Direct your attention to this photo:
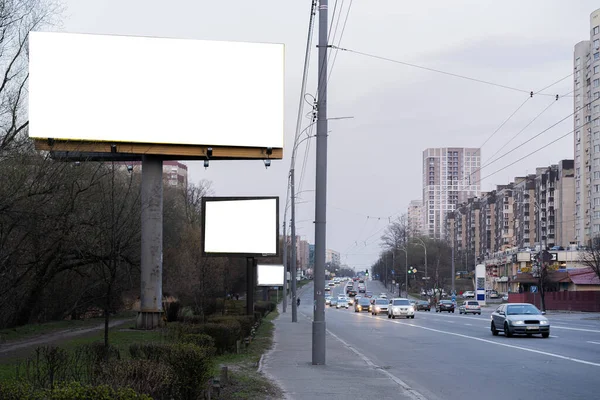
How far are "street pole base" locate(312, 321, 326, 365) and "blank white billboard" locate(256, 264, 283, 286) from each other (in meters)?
41.3

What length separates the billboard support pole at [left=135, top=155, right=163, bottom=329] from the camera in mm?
31578

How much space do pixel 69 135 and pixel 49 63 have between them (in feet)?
9.33

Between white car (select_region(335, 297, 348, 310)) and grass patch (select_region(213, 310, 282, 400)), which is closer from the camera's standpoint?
grass patch (select_region(213, 310, 282, 400))

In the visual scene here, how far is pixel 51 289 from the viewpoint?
36531 mm

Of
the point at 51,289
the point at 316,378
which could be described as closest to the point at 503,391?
the point at 316,378

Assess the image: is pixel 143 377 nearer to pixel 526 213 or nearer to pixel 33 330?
pixel 33 330

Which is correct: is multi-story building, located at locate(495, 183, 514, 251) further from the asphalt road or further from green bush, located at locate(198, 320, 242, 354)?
green bush, located at locate(198, 320, 242, 354)

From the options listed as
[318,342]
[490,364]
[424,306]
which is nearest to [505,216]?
[424,306]

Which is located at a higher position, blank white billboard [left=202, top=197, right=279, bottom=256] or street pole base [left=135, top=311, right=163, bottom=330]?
blank white billboard [left=202, top=197, right=279, bottom=256]

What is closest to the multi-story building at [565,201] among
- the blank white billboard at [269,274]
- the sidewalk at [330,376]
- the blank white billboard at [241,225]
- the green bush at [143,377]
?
the blank white billboard at [269,274]

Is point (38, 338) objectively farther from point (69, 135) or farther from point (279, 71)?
point (279, 71)

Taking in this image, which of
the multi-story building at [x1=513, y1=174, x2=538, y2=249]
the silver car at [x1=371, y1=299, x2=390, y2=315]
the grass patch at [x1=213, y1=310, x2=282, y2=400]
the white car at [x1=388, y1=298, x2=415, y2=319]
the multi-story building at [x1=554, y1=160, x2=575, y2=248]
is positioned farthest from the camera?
the multi-story building at [x1=513, y1=174, x2=538, y2=249]

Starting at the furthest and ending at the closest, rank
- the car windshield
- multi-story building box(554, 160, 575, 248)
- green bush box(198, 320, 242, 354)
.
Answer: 1. multi-story building box(554, 160, 575, 248)
2. the car windshield
3. green bush box(198, 320, 242, 354)

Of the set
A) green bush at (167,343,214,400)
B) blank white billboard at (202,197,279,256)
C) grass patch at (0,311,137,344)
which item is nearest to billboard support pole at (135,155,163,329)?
blank white billboard at (202,197,279,256)
